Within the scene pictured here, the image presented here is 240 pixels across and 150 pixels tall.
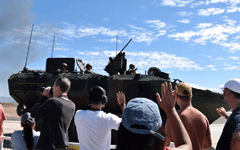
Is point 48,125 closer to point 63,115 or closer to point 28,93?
point 63,115

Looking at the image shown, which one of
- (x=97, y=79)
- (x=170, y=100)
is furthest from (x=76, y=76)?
(x=170, y=100)

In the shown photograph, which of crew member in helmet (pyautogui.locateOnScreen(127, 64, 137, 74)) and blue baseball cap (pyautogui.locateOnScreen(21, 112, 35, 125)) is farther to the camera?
crew member in helmet (pyautogui.locateOnScreen(127, 64, 137, 74))

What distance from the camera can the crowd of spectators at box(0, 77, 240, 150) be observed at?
118 cm

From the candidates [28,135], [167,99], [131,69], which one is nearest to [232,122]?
[167,99]

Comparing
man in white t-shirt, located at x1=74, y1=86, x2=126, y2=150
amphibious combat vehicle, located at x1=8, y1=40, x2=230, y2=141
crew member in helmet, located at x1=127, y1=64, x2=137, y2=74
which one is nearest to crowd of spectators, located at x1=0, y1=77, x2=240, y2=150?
man in white t-shirt, located at x1=74, y1=86, x2=126, y2=150

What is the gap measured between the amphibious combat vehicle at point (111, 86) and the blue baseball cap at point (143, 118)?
23.2 ft

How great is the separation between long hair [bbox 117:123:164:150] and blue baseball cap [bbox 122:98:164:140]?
0.03 metres

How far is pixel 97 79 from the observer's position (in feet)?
28.6

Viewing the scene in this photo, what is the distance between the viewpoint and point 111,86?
8531 mm

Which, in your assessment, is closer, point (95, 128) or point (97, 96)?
point (95, 128)

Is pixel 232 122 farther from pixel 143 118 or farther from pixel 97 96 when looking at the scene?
pixel 97 96

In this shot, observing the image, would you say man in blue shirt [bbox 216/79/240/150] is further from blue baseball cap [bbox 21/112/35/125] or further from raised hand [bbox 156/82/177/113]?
blue baseball cap [bbox 21/112/35/125]

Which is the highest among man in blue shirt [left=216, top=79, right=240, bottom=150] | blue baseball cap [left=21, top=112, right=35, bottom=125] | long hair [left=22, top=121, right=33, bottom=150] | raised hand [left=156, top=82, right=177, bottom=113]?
raised hand [left=156, top=82, right=177, bottom=113]

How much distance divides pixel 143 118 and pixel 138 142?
0.14 meters
